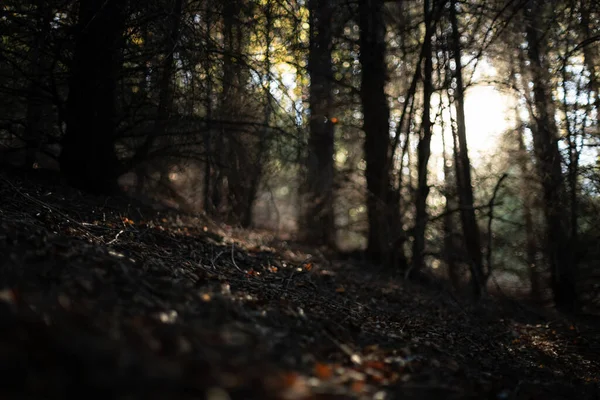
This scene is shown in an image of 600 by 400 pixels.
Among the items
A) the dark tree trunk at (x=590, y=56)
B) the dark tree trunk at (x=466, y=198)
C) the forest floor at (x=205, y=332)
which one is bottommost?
the forest floor at (x=205, y=332)

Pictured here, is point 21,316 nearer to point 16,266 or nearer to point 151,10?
point 16,266

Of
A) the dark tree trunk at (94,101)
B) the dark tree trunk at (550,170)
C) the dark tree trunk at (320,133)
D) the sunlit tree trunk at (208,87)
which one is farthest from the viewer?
the dark tree trunk at (550,170)

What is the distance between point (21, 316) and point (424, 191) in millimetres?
8835

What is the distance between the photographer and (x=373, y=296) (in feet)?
24.0

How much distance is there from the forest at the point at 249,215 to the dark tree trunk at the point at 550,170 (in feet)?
0.26

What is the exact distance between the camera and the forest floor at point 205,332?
1.90 meters

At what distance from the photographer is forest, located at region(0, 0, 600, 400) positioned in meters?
2.28

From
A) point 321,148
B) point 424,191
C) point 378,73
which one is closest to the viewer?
point 424,191

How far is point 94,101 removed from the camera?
25.3 feet

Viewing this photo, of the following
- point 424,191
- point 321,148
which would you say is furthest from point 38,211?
point 321,148

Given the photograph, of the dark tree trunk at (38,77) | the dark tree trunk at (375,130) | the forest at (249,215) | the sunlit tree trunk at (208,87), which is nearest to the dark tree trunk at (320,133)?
the forest at (249,215)

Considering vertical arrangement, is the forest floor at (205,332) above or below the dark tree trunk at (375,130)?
below

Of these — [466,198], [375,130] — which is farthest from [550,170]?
[375,130]

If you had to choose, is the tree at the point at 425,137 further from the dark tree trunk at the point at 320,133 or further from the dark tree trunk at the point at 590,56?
the dark tree trunk at the point at 590,56
